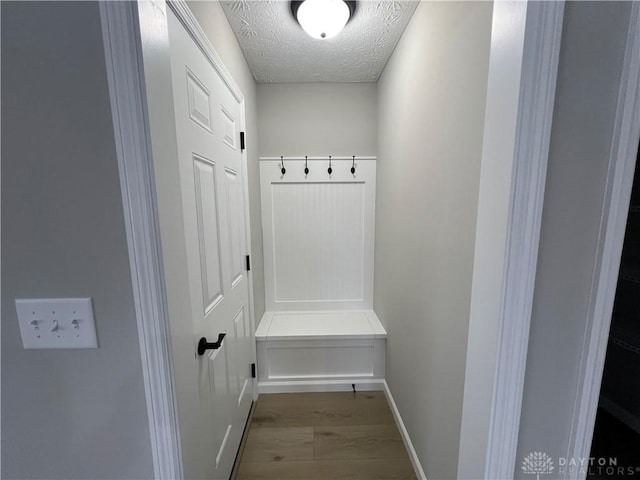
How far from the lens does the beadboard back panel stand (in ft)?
6.78

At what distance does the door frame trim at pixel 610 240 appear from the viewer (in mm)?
549

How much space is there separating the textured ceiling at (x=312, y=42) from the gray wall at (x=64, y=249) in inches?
40.1

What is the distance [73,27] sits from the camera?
1.71 feet

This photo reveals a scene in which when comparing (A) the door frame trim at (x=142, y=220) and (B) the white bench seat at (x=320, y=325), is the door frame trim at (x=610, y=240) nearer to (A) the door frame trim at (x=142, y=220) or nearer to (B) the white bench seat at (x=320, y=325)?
(A) the door frame trim at (x=142, y=220)

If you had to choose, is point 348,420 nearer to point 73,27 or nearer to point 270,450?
point 270,450

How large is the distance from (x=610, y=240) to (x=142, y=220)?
3.58 feet

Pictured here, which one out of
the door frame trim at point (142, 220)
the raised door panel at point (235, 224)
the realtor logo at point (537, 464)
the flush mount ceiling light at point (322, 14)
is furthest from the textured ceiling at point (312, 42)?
the realtor logo at point (537, 464)

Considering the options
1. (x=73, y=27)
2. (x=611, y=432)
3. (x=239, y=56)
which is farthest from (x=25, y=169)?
(x=611, y=432)

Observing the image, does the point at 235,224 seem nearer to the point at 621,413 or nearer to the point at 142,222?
the point at 142,222

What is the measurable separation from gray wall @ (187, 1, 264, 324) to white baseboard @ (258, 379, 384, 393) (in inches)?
20.3

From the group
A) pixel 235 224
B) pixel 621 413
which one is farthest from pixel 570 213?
pixel 621 413

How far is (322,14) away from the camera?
1.20m

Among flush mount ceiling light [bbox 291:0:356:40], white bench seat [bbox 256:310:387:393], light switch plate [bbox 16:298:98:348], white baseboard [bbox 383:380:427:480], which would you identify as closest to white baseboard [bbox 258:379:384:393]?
white bench seat [bbox 256:310:387:393]

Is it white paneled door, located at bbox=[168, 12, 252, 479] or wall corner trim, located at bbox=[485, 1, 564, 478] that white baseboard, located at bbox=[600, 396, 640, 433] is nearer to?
wall corner trim, located at bbox=[485, 1, 564, 478]
